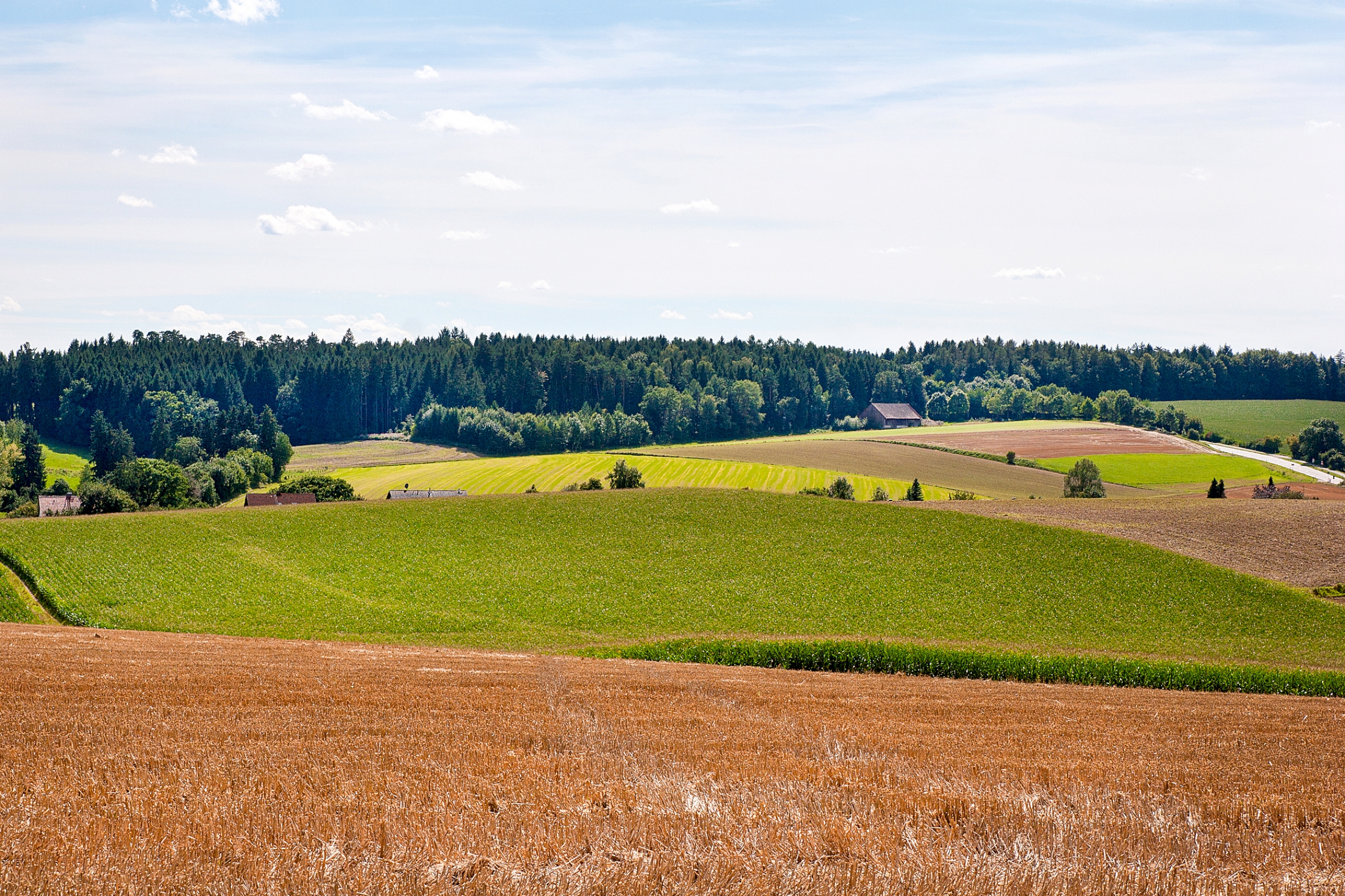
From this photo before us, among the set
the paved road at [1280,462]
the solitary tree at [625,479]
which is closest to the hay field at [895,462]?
the paved road at [1280,462]

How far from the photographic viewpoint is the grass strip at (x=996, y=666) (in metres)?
32.0

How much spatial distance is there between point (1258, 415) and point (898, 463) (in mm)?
89069

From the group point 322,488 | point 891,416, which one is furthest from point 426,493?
point 891,416

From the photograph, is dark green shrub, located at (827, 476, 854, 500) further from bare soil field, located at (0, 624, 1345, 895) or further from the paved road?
bare soil field, located at (0, 624, 1345, 895)

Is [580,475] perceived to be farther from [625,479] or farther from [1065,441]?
[1065,441]

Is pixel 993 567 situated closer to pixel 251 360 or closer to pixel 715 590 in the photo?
pixel 715 590

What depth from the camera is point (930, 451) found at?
376 feet

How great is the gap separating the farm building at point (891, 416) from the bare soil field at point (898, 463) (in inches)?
1395

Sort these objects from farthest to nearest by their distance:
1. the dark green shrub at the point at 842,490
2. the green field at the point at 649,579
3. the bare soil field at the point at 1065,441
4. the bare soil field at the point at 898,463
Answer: the bare soil field at the point at 1065,441 < the bare soil field at the point at 898,463 < the dark green shrub at the point at 842,490 < the green field at the point at 649,579

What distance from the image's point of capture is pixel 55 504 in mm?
77750

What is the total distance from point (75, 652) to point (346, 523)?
30958 millimetres

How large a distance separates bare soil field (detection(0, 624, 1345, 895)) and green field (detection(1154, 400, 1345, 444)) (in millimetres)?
130799

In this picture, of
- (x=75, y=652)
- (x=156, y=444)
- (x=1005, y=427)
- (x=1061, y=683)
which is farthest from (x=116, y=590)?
(x=1005, y=427)

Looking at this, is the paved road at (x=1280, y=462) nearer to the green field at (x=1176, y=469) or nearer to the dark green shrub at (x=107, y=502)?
the green field at (x=1176, y=469)
